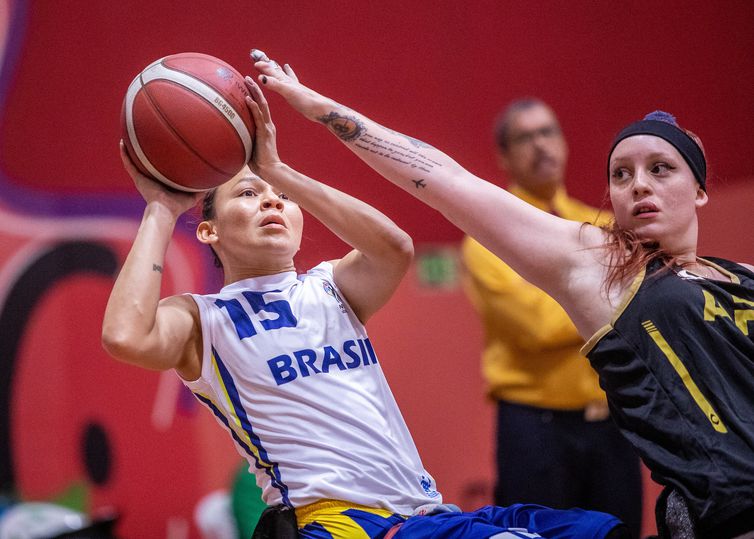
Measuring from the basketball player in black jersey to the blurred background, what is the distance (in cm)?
195

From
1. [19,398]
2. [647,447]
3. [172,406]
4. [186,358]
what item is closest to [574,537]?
[647,447]

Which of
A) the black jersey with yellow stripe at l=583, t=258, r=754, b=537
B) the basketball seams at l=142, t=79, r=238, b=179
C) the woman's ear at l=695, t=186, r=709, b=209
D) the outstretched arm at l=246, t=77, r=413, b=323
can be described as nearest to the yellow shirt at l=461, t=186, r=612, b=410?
the outstretched arm at l=246, t=77, r=413, b=323

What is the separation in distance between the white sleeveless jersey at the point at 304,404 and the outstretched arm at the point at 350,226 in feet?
0.46

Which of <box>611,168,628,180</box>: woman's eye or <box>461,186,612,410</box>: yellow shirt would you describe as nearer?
<box>611,168,628,180</box>: woman's eye

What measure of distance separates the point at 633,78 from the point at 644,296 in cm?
304

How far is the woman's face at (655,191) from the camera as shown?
213 centimetres

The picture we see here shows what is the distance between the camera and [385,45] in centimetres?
446

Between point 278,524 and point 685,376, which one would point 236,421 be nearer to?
point 278,524

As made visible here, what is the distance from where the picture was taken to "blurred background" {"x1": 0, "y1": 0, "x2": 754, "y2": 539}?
4.02 meters

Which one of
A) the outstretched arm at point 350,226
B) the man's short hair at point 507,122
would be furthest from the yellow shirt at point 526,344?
the outstretched arm at point 350,226

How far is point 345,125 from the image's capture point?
7.55 ft

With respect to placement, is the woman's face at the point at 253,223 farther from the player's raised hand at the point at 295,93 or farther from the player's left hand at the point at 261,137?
the player's raised hand at the point at 295,93

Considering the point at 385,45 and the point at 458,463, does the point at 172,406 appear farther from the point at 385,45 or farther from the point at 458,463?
the point at 385,45

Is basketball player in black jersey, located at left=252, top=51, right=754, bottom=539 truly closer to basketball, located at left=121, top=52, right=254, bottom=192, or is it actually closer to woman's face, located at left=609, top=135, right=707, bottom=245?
woman's face, located at left=609, top=135, right=707, bottom=245
